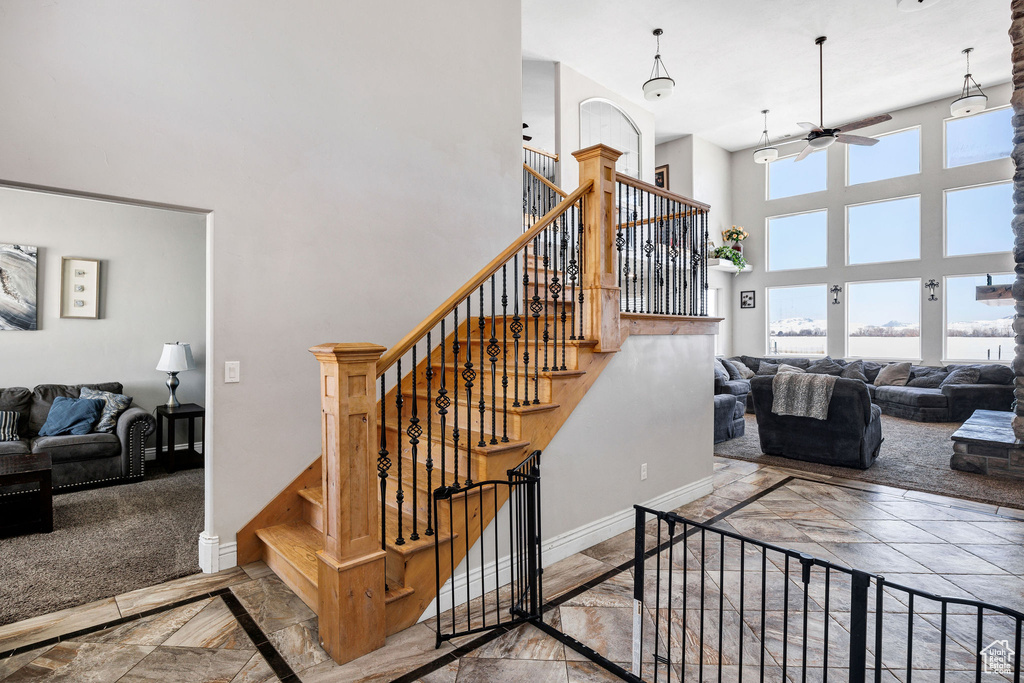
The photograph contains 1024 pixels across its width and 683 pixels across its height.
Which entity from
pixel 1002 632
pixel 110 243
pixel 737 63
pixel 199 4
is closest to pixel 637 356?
pixel 1002 632

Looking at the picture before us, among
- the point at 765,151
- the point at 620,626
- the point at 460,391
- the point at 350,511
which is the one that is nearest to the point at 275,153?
the point at 460,391

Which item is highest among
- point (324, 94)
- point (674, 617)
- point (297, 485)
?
point (324, 94)

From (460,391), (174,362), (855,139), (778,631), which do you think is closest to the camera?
(778,631)

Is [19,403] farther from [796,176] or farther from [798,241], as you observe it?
[796,176]

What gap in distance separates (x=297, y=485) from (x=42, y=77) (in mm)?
2418

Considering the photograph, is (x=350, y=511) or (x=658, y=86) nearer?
(x=350, y=511)

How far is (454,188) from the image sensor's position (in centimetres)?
393

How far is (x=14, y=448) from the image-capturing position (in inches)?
164

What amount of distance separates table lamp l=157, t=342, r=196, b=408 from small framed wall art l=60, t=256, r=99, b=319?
31.2 inches

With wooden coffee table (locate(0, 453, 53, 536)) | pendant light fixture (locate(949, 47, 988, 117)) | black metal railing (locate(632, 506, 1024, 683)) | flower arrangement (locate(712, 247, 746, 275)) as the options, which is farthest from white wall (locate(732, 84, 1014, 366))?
wooden coffee table (locate(0, 453, 53, 536))

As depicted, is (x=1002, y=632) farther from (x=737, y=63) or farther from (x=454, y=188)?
(x=737, y=63)

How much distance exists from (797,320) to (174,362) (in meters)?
10.9

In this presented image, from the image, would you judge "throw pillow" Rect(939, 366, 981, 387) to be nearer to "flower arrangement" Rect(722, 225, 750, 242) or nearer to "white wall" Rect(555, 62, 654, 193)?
"flower arrangement" Rect(722, 225, 750, 242)

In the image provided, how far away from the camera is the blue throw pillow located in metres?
4.50
